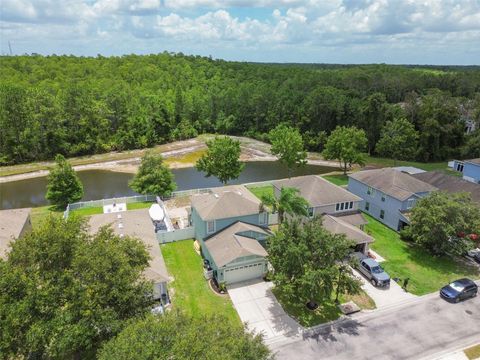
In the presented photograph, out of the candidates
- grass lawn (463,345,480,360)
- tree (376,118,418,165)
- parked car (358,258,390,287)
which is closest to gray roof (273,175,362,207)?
parked car (358,258,390,287)

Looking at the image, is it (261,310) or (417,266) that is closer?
(261,310)

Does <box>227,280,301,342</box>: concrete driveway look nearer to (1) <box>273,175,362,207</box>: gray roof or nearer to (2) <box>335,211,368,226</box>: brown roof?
(1) <box>273,175,362,207</box>: gray roof

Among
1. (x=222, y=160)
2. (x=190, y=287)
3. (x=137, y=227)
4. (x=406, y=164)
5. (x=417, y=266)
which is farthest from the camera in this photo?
(x=406, y=164)

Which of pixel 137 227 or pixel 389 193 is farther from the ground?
pixel 389 193

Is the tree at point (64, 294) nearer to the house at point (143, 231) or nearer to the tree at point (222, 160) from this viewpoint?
the house at point (143, 231)

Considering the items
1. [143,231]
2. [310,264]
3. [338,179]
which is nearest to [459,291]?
[310,264]

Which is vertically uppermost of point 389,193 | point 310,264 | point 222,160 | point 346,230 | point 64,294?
point 64,294

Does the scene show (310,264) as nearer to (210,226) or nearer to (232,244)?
(232,244)
